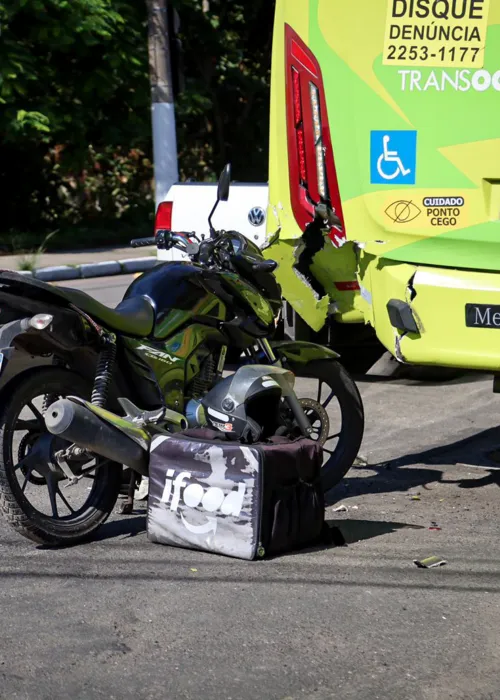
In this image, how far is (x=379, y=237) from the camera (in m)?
5.91

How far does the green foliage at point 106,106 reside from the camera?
55.8 ft

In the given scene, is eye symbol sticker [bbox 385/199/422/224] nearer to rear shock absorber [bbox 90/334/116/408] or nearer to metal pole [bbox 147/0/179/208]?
rear shock absorber [bbox 90/334/116/408]

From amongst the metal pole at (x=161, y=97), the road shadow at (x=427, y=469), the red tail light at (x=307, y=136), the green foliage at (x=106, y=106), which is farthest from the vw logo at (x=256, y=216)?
the green foliage at (x=106, y=106)

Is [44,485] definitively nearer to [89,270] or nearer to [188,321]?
[188,321]

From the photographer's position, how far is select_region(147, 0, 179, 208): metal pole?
608 inches

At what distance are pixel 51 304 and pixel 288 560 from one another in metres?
1.34

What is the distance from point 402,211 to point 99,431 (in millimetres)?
2039

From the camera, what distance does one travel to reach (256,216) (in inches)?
348

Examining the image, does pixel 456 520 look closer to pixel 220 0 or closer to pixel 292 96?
pixel 292 96

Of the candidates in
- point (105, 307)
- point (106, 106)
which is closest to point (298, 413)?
point (105, 307)

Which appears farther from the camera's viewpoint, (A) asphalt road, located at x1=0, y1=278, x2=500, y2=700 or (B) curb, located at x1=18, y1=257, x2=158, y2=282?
(B) curb, located at x1=18, y1=257, x2=158, y2=282

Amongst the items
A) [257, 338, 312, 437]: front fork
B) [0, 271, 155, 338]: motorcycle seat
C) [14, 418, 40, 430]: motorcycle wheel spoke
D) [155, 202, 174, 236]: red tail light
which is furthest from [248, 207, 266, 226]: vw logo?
[14, 418, 40, 430]: motorcycle wheel spoke

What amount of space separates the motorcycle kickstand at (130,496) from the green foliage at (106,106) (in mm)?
12201

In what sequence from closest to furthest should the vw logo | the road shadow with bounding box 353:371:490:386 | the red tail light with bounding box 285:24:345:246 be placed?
the red tail light with bounding box 285:24:345:246 → the road shadow with bounding box 353:371:490:386 → the vw logo
